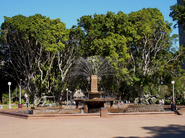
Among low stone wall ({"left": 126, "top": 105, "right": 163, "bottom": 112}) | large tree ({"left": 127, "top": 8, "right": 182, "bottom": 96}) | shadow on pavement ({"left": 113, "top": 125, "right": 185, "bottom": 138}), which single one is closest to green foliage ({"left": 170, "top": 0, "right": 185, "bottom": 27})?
large tree ({"left": 127, "top": 8, "right": 182, "bottom": 96})

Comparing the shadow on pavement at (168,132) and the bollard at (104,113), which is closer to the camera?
the shadow on pavement at (168,132)

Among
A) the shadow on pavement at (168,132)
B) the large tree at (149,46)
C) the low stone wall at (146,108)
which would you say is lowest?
the shadow on pavement at (168,132)

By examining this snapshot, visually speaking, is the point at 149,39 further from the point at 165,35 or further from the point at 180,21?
the point at 180,21

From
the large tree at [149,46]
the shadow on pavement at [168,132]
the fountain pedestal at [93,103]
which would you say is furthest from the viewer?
the large tree at [149,46]

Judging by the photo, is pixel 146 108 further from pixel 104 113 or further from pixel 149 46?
pixel 149 46

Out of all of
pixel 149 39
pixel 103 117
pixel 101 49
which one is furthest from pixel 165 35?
pixel 103 117

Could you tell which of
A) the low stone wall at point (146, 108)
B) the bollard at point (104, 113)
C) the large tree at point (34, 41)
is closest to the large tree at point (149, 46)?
the large tree at point (34, 41)

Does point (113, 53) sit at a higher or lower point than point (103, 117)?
higher

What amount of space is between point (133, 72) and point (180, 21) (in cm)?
1099

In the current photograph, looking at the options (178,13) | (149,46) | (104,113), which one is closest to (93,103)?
(104,113)

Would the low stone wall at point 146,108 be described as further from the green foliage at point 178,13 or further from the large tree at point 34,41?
the large tree at point 34,41

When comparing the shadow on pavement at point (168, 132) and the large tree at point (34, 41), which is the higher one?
→ the large tree at point (34, 41)

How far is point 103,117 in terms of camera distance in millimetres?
16422

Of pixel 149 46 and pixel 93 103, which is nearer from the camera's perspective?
pixel 93 103
